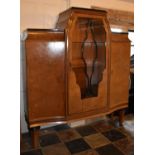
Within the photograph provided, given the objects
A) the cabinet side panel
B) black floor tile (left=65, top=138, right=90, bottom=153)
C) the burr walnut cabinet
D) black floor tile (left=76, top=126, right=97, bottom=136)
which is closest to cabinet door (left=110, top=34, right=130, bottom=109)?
the burr walnut cabinet

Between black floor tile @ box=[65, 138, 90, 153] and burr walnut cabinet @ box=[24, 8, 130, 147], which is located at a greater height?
burr walnut cabinet @ box=[24, 8, 130, 147]

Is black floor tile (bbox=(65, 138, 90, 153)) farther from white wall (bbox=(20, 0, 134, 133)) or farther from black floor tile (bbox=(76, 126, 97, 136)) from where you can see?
white wall (bbox=(20, 0, 134, 133))

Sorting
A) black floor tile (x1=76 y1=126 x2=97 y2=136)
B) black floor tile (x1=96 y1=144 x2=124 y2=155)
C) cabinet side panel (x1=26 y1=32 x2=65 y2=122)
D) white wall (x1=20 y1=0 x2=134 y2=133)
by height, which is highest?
white wall (x1=20 y1=0 x2=134 y2=133)

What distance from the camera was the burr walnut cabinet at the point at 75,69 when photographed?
2029 millimetres

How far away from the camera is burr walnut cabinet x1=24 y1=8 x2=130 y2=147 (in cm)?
203

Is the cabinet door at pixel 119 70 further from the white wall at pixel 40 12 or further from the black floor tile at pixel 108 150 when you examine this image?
the white wall at pixel 40 12

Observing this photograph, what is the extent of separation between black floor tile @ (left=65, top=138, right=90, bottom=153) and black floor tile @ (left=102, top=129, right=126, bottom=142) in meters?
0.39

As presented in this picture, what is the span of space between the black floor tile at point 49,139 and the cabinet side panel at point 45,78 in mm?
423

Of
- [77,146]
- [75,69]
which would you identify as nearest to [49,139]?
[77,146]

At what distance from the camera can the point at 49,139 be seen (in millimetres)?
2438
